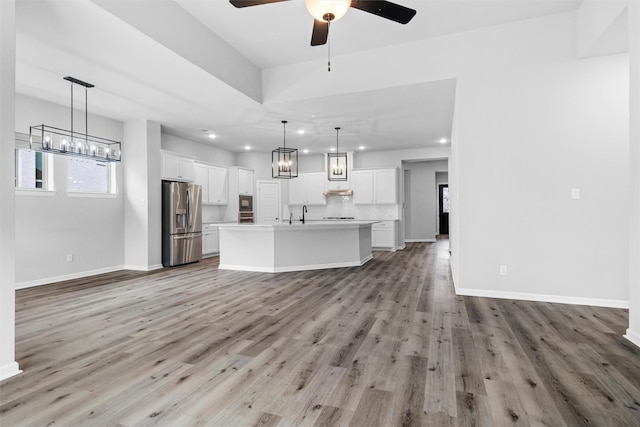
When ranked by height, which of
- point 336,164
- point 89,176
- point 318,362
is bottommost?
point 318,362

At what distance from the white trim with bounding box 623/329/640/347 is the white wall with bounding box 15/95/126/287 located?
23.4ft

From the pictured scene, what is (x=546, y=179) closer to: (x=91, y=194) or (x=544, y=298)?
(x=544, y=298)

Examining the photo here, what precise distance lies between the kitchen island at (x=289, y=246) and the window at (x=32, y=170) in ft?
9.18

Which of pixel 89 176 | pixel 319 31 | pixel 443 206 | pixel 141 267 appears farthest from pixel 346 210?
pixel 319 31

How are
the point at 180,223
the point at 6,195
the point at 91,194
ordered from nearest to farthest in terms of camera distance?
1. the point at 6,195
2. the point at 91,194
3. the point at 180,223

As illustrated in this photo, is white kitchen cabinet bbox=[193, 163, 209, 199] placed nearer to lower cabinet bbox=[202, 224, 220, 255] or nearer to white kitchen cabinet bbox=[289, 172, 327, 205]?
lower cabinet bbox=[202, 224, 220, 255]

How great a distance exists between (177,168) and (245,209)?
8.54ft

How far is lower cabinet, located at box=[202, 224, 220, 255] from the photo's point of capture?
306 inches

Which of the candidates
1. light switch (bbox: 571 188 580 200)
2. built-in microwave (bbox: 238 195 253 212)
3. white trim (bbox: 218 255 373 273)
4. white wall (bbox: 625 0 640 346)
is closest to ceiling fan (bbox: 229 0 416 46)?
white wall (bbox: 625 0 640 346)

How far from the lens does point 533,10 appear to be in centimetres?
363

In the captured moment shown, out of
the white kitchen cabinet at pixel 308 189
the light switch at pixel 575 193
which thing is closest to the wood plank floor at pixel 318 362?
the light switch at pixel 575 193

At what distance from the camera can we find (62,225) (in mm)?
5273

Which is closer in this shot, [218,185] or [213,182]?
[213,182]

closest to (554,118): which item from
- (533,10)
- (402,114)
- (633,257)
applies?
(533,10)
